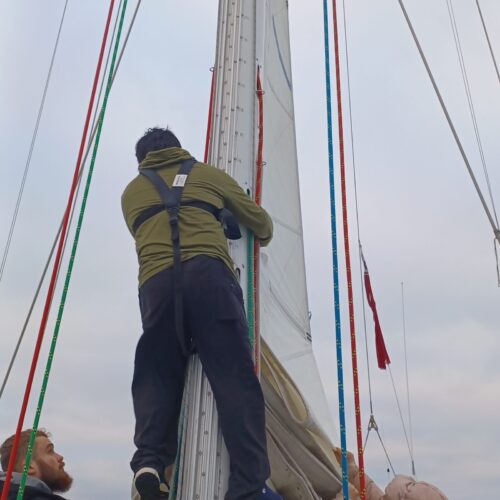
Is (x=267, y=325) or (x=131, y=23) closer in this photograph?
(x=267, y=325)

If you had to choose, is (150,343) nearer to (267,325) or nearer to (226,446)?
(226,446)

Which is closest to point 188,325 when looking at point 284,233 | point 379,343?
point 284,233

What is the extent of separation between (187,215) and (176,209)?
0.13 ft

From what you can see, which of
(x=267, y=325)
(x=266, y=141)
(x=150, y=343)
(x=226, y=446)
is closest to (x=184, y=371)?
(x=150, y=343)

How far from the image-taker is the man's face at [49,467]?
2516mm

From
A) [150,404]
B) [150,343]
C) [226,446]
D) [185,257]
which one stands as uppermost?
[185,257]

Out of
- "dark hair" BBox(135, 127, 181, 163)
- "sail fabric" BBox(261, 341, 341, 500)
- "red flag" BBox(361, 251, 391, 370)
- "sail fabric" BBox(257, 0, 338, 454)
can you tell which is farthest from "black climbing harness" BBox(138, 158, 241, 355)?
"red flag" BBox(361, 251, 391, 370)

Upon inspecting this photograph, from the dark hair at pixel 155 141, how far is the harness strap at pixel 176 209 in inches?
4.8

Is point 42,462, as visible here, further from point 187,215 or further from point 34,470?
point 187,215

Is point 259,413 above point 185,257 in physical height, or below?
below

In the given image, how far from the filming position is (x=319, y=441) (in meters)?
2.97

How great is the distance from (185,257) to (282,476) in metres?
1.19

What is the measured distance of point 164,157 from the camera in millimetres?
2137

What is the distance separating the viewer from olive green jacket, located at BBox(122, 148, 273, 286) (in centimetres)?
192
